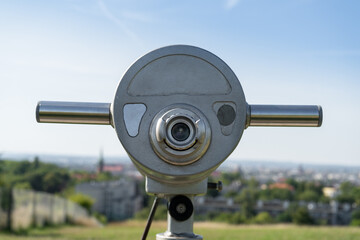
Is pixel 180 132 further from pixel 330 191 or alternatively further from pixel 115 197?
pixel 330 191

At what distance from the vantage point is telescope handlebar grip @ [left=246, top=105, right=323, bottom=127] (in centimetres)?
102

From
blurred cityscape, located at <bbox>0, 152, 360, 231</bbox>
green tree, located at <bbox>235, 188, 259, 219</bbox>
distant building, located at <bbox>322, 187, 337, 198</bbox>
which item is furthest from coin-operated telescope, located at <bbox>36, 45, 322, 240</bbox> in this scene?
distant building, located at <bbox>322, 187, 337, 198</bbox>

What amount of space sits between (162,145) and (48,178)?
36629mm

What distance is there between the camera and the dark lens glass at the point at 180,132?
94 centimetres

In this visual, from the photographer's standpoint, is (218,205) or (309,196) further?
(309,196)

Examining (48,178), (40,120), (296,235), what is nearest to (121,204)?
(48,178)

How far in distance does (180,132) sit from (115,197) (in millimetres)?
44763

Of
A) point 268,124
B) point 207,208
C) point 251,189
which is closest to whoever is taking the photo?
point 268,124

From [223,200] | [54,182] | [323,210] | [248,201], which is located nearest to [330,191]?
[323,210]

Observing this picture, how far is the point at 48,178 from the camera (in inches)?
1407

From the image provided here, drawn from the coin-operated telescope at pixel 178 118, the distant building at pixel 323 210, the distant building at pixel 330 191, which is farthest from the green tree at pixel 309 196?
the coin-operated telescope at pixel 178 118

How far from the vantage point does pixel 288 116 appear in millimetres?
1043

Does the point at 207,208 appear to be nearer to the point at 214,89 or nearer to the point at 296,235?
the point at 296,235

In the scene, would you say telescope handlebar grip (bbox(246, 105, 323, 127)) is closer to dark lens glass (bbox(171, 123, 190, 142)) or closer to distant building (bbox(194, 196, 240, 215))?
dark lens glass (bbox(171, 123, 190, 142))
